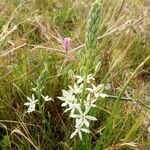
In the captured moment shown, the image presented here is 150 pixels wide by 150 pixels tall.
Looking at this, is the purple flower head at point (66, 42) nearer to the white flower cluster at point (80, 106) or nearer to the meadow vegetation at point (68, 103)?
the meadow vegetation at point (68, 103)

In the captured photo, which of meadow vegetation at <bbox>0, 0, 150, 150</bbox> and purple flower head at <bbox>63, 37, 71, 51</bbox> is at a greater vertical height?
purple flower head at <bbox>63, 37, 71, 51</bbox>

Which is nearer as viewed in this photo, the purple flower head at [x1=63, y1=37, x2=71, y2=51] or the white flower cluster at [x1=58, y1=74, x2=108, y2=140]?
the white flower cluster at [x1=58, y1=74, x2=108, y2=140]

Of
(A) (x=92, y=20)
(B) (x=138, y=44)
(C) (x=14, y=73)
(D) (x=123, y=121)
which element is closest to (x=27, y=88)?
(C) (x=14, y=73)

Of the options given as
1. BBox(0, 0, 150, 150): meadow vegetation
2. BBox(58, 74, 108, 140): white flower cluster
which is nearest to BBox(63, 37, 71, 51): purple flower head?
BBox(0, 0, 150, 150): meadow vegetation

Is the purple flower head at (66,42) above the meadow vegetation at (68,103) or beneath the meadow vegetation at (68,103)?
above

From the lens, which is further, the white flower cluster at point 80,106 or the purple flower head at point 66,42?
the purple flower head at point 66,42

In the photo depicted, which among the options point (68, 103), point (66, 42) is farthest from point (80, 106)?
point (66, 42)

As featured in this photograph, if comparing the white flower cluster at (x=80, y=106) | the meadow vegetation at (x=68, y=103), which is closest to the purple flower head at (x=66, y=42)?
the meadow vegetation at (x=68, y=103)

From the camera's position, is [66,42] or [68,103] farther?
[66,42]

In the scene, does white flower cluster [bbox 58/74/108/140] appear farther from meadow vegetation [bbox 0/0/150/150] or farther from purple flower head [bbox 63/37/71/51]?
purple flower head [bbox 63/37/71/51]

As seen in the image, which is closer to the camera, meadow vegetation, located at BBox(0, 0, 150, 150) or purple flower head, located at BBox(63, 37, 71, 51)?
meadow vegetation, located at BBox(0, 0, 150, 150)

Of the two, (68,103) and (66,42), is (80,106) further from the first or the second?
(66,42)
